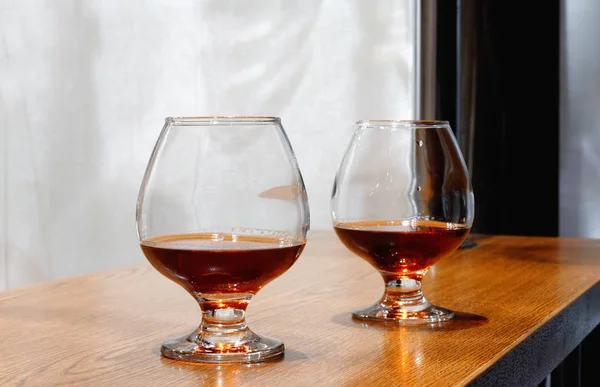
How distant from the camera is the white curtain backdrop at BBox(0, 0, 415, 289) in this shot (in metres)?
2.69

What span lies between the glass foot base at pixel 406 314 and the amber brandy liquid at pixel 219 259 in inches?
7.2

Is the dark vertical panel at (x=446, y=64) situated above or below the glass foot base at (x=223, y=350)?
above

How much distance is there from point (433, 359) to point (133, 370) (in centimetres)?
21

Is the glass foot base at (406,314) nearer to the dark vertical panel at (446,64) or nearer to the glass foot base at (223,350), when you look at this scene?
the glass foot base at (223,350)

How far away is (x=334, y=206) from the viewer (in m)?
0.81

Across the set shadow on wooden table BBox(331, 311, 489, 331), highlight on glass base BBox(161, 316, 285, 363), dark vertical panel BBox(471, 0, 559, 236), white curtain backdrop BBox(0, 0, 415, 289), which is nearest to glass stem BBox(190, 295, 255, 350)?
highlight on glass base BBox(161, 316, 285, 363)

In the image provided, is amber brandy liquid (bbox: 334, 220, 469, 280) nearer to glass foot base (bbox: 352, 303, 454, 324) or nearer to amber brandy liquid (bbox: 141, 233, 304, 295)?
glass foot base (bbox: 352, 303, 454, 324)

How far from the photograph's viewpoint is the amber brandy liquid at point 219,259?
1.99ft

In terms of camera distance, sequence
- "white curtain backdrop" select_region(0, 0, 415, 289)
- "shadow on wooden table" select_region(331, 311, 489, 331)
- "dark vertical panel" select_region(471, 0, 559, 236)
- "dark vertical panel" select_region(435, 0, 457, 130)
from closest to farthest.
A: 1. "shadow on wooden table" select_region(331, 311, 489, 331)
2. "dark vertical panel" select_region(435, 0, 457, 130)
3. "dark vertical panel" select_region(471, 0, 559, 236)
4. "white curtain backdrop" select_region(0, 0, 415, 289)

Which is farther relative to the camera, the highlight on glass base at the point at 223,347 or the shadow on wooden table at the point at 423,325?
the shadow on wooden table at the point at 423,325

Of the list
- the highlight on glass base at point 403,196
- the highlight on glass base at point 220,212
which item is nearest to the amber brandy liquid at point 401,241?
the highlight on glass base at point 403,196

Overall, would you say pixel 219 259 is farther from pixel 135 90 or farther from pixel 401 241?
pixel 135 90

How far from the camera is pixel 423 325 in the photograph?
77 centimetres

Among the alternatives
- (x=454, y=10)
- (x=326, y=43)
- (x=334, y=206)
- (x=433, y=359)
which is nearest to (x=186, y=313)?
(x=334, y=206)
